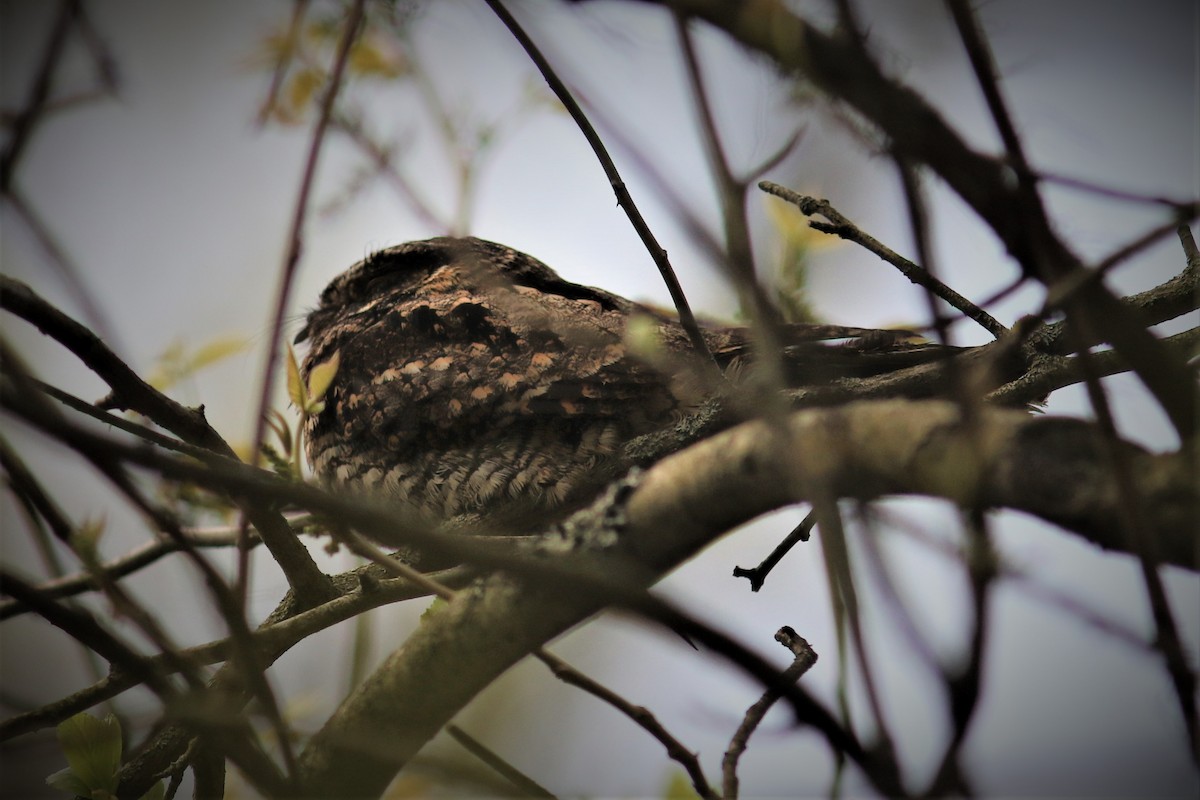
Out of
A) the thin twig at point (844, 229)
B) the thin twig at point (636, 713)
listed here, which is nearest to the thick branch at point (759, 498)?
the thin twig at point (636, 713)

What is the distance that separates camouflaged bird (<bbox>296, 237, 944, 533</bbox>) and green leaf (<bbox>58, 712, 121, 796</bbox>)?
3.64ft

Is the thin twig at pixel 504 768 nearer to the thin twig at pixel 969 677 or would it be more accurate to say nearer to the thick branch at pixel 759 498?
the thick branch at pixel 759 498

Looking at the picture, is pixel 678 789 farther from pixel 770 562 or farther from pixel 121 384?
pixel 121 384

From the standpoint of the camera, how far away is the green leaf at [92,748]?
1.27m

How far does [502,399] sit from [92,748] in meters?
1.38

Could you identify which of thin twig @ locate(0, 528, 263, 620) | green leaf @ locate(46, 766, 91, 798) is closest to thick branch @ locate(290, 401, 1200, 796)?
green leaf @ locate(46, 766, 91, 798)

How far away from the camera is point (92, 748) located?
1278mm

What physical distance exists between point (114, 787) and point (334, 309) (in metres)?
2.41

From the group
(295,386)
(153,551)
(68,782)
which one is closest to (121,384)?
(295,386)

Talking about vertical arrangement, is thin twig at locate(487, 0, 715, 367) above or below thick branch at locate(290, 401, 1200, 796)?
above

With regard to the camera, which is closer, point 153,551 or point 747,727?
point 747,727

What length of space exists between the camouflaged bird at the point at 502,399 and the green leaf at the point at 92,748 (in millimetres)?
1108

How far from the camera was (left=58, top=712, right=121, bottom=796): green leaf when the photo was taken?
127 centimetres

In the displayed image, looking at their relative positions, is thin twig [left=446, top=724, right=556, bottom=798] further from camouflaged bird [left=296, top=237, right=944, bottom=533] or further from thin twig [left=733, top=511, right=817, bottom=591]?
camouflaged bird [left=296, top=237, right=944, bottom=533]
